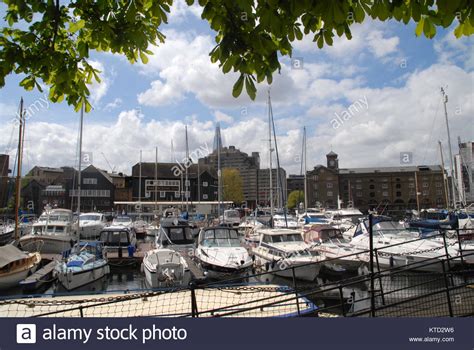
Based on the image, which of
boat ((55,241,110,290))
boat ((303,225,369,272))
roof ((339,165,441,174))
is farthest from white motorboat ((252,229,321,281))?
roof ((339,165,441,174))

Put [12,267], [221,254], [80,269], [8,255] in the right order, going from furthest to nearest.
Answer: [221,254] < [80,269] < [12,267] < [8,255]

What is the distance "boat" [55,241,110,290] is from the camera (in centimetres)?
1747

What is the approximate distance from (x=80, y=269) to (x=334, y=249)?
14370mm

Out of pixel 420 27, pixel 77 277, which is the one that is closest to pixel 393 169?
pixel 77 277

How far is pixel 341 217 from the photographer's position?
158 ft

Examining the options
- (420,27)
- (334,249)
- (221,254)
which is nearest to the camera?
(420,27)

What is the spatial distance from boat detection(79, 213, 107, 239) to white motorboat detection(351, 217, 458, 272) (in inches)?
1068

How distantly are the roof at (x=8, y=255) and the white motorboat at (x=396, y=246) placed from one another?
18.2m

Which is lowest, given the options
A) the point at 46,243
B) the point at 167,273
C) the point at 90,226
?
the point at 167,273

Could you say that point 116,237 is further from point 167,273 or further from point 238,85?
point 238,85

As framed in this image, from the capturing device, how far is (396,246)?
2019cm

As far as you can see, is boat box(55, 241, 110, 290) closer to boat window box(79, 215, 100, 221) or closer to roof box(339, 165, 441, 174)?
boat window box(79, 215, 100, 221)

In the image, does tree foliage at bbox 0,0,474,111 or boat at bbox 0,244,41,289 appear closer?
tree foliage at bbox 0,0,474,111

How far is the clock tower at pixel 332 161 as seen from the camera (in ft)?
407
